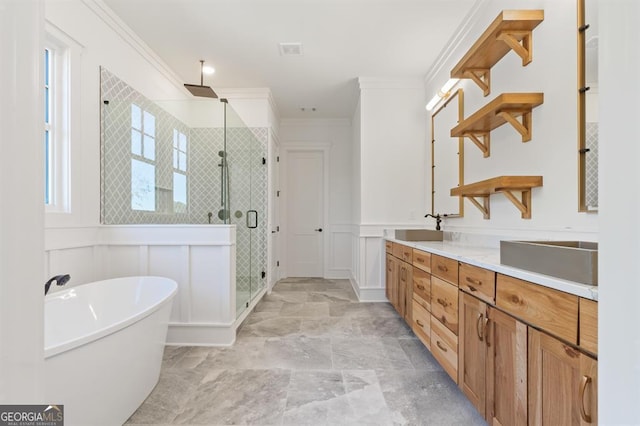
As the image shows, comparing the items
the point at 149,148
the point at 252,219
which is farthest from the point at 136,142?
the point at 252,219

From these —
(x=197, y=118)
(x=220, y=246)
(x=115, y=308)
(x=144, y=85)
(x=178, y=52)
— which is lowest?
(x=115, y=308)

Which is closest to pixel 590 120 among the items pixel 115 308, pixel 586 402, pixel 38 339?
pixel 586 402

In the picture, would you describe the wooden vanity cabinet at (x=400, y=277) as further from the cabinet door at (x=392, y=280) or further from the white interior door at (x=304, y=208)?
the white interior door at (x=304, y=208)

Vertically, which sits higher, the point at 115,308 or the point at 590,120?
the point at 590,120

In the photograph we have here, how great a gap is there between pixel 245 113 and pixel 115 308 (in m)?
2.84

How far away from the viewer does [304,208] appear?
5.03 m

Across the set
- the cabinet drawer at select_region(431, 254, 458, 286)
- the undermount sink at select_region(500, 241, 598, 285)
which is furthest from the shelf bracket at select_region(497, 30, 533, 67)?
the cabinet drawer at select_region(431, 254, 458, 286)

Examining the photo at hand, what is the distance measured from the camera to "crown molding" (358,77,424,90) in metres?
3.54

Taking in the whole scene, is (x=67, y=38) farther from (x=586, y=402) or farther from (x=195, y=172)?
(x=586, y=402)

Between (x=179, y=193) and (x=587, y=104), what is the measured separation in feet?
10.7

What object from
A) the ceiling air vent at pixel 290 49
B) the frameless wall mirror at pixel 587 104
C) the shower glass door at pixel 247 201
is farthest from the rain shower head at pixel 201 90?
the frameless wall mirror at pixel 587 104

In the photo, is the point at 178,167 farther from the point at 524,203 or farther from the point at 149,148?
the point at 524,203

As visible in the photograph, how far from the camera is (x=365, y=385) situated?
180cm

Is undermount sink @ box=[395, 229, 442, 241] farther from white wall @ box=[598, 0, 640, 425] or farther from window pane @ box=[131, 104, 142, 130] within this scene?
window pane @ box=[131, 104, 142, 130]
